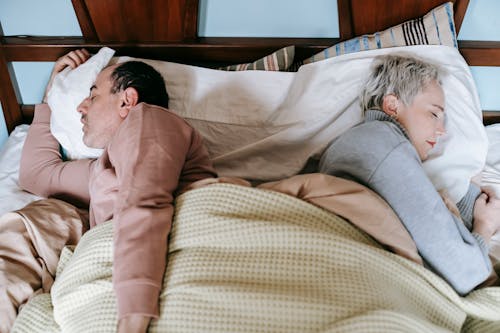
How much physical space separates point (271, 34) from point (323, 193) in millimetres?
681

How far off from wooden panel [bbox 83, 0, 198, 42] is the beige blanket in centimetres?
67

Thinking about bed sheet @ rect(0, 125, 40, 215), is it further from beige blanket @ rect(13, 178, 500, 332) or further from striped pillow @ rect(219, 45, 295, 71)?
striped pillow @ rect(219, 45, 295, 71)

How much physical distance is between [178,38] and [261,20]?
264 mm

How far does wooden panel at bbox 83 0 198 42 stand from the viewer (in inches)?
54.5

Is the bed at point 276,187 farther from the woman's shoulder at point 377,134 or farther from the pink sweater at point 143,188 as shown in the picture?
the woman's shoulder at point 377,134

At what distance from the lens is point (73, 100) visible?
1378 millimetres

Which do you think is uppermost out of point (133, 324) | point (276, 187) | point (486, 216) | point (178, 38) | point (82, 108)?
point (178, 38)

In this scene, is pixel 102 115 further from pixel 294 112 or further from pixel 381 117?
pixel 381 117

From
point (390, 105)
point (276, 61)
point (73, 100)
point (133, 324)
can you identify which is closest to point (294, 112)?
point (276, 61)

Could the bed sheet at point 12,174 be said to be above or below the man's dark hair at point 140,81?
below

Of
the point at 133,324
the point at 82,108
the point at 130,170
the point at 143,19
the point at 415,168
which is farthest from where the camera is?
the point at 143,19

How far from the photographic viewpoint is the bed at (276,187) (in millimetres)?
850

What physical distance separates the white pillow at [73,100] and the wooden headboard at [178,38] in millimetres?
97

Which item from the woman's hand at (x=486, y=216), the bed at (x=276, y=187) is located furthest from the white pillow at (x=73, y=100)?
the woman's hand at (x=486, y=216)
